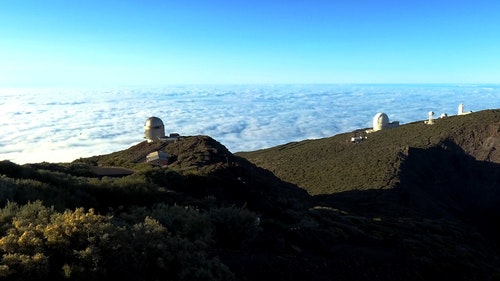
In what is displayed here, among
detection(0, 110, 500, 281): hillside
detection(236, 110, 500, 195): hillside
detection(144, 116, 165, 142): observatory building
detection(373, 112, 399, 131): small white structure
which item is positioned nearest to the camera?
detection(0, 110, 500, 281): hillside

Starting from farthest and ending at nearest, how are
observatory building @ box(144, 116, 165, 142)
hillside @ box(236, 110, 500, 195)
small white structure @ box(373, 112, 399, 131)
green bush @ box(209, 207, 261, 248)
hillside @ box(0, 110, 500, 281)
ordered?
small white structure @ box(373, 112, 399, 131) → observatory building @ box(144, 116, 165, 142) → hillside @ box(236, 110, 500, 195) → green bush @ box(209, 207, 261, 248) → hillside @ box(0, 110, 500, 281)

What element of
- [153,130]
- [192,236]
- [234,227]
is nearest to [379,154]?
[153,130]

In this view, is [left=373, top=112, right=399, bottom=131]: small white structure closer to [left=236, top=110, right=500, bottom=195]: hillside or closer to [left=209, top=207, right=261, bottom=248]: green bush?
[left=236, top=110, right=500, bottom=195]: hillside

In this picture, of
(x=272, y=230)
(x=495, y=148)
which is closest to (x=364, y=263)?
(x=272, y=230)

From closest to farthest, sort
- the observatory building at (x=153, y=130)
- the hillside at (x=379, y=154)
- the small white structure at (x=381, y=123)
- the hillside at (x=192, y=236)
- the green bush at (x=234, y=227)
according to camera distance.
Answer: the hillside at (x=192, y=236) → the green bush at (x=234, y=227) → the hillside at (x=379, y=154) → the observatory building at (x=153, y=130) → the small white structure at (x=381, y=123)

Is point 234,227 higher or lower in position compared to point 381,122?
higher

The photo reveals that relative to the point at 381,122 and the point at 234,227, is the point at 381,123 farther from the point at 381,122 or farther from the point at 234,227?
the point at 234,227

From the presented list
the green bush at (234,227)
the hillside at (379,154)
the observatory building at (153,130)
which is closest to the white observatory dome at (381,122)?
the hillside at (379,154)

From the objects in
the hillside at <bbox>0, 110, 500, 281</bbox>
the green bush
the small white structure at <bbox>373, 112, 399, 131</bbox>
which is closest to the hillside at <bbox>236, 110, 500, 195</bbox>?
the small white structure at <bbox>373, 112, 399, 131</bbox>

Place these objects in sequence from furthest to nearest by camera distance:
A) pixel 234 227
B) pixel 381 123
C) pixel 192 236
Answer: pixel 381 123 → pixel 234 227 → pixel 192 236

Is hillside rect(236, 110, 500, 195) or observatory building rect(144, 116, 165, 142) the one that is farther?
observatory building rect(144, 116, 165, 142)

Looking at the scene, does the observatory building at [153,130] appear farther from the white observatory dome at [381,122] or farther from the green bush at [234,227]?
the green bush at [234,227]

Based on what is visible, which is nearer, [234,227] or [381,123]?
[234,227]

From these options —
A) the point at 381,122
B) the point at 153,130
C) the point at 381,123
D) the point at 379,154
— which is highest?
the point at 153,130
